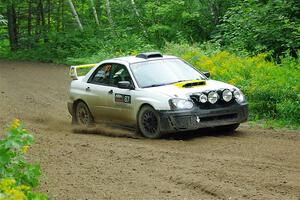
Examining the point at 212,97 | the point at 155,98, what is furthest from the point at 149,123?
the point at 212,97

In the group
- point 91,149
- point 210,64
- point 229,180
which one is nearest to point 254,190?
point 229,180

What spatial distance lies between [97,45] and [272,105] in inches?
797

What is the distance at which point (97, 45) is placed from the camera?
33.2 metres

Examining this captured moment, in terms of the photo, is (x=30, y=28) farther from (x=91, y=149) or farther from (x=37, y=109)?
(x=91, y=149)

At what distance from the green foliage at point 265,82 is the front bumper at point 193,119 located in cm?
207

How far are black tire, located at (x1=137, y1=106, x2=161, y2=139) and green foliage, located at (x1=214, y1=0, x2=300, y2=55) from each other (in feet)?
26.3

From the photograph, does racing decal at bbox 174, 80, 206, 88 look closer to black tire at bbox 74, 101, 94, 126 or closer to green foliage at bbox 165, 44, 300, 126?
green foliage at bbox 165, 44, 300, 126

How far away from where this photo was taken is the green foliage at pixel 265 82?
13.3m

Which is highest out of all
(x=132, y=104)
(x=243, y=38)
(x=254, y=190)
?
(x=243, y=38)

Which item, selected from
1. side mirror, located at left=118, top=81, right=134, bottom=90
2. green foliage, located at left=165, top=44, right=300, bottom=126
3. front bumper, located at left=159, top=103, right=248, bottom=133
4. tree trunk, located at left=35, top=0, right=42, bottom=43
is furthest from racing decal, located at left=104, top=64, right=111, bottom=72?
tree trunk, located at left=35, top=0, right=42, bottom=43

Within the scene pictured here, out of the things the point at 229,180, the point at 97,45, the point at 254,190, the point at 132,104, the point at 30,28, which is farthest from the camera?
the point at 30,28

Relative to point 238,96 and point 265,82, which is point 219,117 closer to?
point 238,96

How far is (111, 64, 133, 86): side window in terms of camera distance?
41.5 ft

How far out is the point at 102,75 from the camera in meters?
13.3
